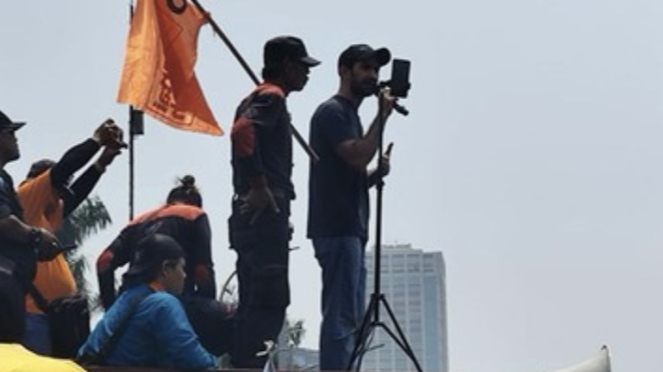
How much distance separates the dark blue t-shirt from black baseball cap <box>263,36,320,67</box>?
21 centimetres

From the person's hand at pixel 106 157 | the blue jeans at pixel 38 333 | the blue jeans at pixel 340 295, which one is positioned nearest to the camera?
the blue jeans at pixel 38 333

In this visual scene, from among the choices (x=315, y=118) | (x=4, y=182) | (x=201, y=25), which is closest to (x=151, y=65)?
(x=201, y=25)

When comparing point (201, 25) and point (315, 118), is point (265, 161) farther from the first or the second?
point (201, 25)

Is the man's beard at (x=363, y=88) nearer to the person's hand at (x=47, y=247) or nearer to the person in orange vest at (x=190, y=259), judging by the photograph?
the person in orange vest at (x=190, y=259)

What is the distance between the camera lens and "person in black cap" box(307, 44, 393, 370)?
263 inches

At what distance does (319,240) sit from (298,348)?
57 centimetres

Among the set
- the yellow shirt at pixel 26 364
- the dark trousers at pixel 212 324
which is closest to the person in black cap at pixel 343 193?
the dark trousers at pixel 212 324

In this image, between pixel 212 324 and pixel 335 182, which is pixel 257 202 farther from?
pixel 212 324

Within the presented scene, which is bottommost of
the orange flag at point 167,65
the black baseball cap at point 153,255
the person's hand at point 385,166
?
the black baseball cap at point 153,255

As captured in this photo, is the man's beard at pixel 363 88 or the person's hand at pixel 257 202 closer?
the person's hand at pixel 257 202

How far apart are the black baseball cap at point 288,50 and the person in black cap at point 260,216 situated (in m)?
0.15

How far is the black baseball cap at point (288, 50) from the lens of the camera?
22.8 ft

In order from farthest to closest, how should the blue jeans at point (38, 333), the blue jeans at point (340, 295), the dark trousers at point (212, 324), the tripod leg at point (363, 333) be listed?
the dark trousers at point (212, 324), the blue jeans at point (340, 295), the tripod leg at point (363, 333), the blue jeans at point (38, 333)

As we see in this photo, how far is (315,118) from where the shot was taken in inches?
278
